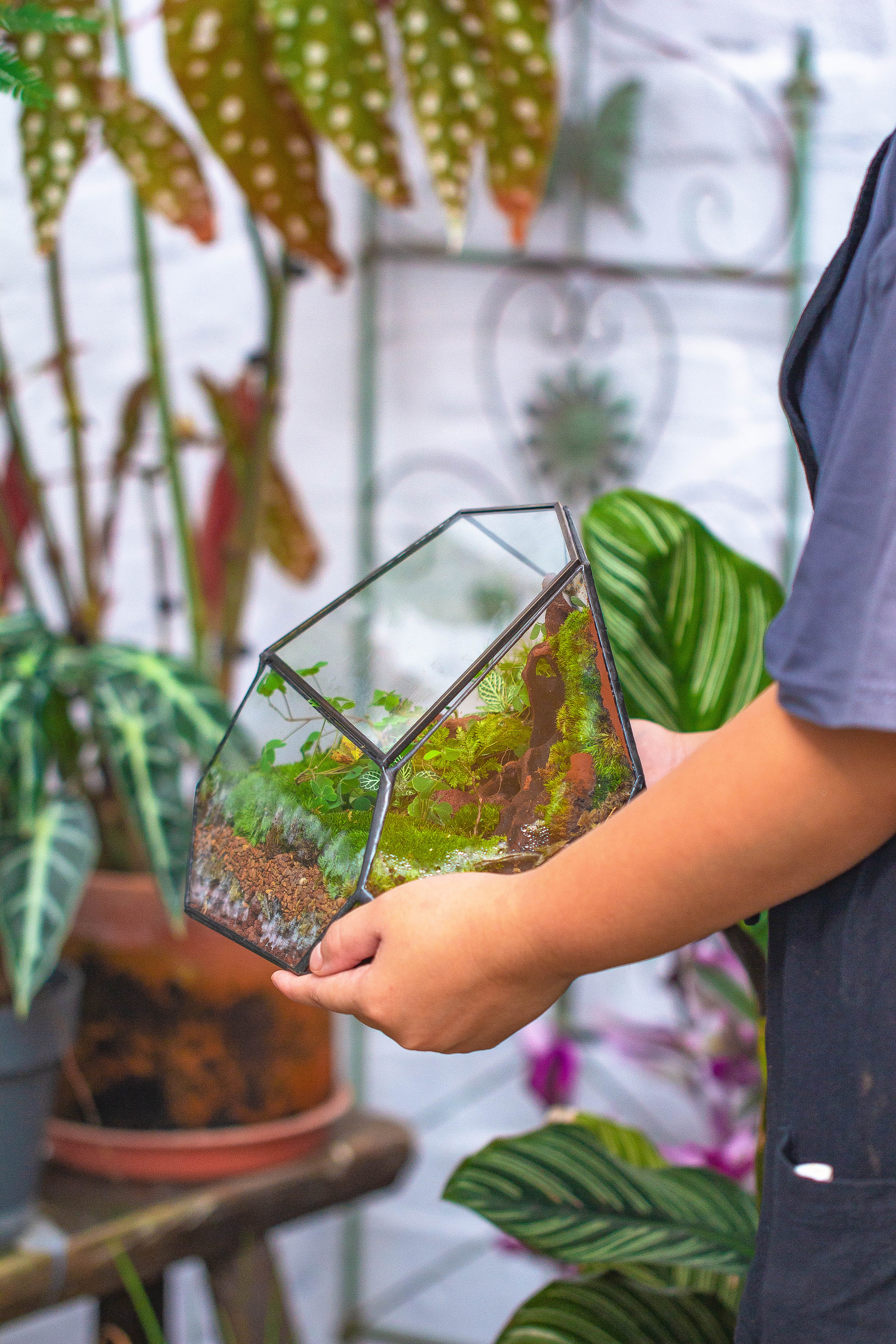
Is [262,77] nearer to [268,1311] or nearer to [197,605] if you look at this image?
[197,605]

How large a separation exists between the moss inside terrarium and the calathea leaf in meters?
0.48

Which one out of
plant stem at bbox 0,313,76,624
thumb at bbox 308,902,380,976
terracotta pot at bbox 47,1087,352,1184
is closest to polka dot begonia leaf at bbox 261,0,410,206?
plant stem at bbox 0,313,76,624

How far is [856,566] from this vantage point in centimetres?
37

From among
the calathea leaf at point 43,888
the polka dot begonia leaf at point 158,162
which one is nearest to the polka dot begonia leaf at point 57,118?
the polka dot begonia leaf at point 158,162

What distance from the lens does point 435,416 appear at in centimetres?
168

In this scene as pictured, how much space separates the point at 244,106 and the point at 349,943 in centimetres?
93

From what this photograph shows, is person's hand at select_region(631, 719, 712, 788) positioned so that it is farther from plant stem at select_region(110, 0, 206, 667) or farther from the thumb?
plant stem at select_region(110, 0, 206, 667)

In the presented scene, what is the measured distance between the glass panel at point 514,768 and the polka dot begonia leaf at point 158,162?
806 millimetres

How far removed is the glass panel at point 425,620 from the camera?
507mm

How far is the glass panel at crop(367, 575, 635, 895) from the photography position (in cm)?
49

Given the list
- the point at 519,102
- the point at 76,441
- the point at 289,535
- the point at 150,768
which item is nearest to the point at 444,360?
the point at 289,535

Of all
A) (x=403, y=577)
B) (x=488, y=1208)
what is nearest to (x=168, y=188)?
(x=403, y=577)

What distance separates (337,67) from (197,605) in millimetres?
563

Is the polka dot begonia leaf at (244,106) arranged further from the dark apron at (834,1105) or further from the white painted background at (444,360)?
the dark apron at (834,1105)
